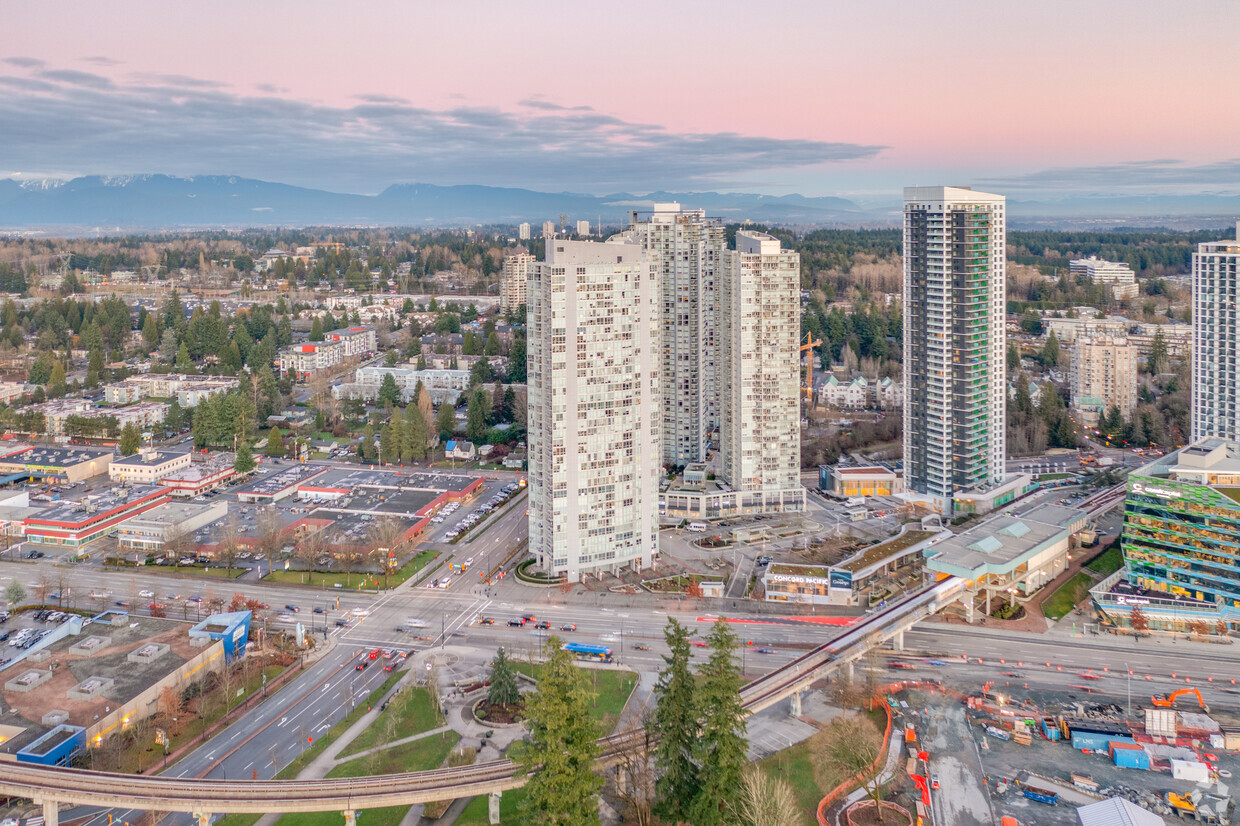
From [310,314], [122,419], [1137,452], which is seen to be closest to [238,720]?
[122,419]

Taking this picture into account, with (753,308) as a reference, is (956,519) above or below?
below

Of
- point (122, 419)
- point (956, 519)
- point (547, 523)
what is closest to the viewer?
point (547, 523)

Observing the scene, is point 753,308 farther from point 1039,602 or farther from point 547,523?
point 1039,602

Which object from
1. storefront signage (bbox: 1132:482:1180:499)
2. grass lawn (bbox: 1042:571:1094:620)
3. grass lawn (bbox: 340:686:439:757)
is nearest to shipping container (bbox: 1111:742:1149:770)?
grass lawn (bbox: 1042:571:1094:620)

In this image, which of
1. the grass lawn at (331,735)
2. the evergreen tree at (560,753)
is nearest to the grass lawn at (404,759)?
the grass lawn at (331,735)

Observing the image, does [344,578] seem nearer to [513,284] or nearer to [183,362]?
[183,362]

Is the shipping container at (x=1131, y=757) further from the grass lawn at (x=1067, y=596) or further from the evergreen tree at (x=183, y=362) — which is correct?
the evergreen tree at (x=183, y=362)

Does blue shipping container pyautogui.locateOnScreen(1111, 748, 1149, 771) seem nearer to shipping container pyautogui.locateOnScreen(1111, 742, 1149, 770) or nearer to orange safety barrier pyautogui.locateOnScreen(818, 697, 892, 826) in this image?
shipping container pyautogui.locateOnScreen(1111, 742, 1149, 770)
